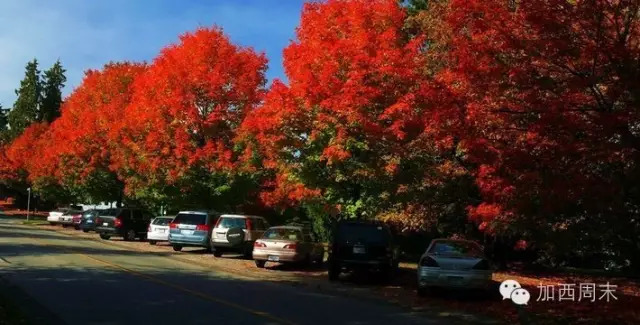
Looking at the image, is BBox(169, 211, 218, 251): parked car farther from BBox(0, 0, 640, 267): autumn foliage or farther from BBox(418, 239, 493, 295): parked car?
BBox(418, 239, 493, 295): parked car

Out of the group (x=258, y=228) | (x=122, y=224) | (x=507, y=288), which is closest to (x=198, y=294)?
(x=507, y=288)

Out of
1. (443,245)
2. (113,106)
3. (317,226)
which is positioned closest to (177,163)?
(317,226)

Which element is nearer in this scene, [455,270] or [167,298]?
[167,298]

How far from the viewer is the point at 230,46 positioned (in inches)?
1182

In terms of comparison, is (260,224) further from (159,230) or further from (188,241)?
(159,230)

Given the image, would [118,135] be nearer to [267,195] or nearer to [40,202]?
[267,195]

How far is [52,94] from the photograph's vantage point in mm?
88562

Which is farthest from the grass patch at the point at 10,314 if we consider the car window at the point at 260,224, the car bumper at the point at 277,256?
the car window at the point at 260,224

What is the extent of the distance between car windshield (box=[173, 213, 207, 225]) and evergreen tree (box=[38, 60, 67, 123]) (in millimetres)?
63797

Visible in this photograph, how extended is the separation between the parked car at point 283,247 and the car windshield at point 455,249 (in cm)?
619

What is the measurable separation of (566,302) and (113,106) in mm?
34411

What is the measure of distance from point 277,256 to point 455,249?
7106 mm

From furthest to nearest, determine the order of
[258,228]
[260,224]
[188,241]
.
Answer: [188,241] → [260,224] → [258,228]

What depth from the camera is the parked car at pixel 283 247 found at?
20047mm
